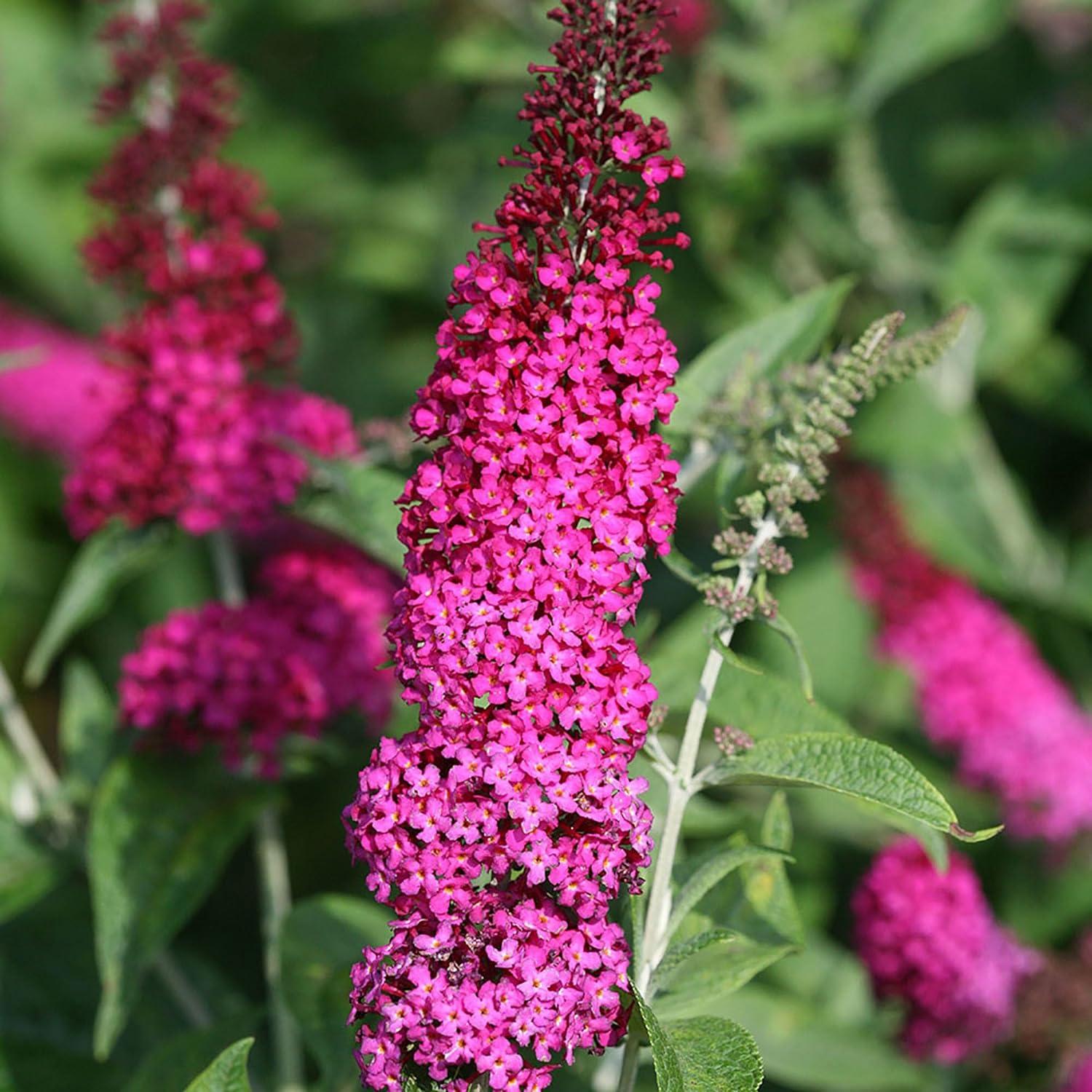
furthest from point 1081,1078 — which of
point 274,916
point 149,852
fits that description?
point 149,852

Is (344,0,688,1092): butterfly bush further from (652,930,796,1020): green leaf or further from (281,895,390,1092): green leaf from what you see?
(281,895,390,1092): green leaf

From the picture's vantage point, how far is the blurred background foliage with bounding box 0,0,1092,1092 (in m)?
2.99

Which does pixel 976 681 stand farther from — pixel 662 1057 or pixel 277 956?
pixel 662 1057

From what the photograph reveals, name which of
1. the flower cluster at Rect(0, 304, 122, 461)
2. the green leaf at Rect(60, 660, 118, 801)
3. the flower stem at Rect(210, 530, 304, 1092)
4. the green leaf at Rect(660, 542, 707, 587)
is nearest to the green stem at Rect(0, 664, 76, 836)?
the green leaf at Rect(60, 660, 118, 801)

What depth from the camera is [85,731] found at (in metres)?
2.91

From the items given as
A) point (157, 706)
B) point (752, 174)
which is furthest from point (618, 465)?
point (752, 174)

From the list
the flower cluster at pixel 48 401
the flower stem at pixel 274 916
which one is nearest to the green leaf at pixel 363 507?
the flower stem at pixel 274 916

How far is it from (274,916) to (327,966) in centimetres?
29

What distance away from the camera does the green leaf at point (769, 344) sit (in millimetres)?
2359

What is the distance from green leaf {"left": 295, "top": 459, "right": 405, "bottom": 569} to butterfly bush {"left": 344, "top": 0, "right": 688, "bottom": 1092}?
0.70 meters

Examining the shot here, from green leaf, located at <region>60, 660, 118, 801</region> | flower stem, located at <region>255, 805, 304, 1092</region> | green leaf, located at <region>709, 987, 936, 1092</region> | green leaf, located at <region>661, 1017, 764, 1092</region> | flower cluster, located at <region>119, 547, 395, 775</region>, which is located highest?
green leaf, located at <region>661, 1017, 764, 1092</region>

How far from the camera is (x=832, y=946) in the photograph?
348cm

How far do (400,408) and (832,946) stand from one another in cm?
245

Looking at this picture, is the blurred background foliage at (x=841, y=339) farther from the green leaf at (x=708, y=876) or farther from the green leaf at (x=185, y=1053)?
the green leaf at (x=708, y=876)
